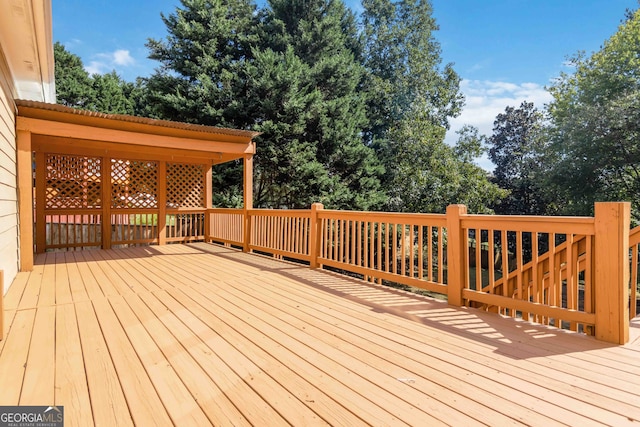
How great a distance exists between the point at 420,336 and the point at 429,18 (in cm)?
1687

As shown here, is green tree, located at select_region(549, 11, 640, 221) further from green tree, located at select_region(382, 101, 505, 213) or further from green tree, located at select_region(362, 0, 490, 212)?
green tree, located at select_region(362, 0, 490, 212)

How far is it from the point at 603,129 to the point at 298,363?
13.4 meters

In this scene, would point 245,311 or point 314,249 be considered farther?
point 314,249

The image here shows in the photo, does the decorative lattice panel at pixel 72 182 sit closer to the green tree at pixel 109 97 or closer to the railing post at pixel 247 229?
the railing post at pixel 247 229

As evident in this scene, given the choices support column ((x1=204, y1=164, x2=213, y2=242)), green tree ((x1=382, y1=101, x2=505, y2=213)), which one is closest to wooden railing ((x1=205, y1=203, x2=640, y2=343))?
support column ((x1=204, y1=164, x2=213, y2=242))

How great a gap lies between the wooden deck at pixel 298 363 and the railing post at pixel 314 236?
1333 millimetres

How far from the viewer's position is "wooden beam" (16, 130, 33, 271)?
4.43 m

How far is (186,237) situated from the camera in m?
7.96

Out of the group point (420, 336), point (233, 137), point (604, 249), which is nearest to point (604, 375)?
point (604, 249)

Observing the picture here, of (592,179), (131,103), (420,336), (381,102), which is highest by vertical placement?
(131,103)

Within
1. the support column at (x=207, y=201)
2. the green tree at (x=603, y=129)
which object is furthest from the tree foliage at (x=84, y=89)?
the green tree at (x=603, y=129)

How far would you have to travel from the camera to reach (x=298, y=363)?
6.24 ft

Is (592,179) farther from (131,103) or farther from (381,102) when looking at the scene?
(131,103)

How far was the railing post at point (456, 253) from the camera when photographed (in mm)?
3025
